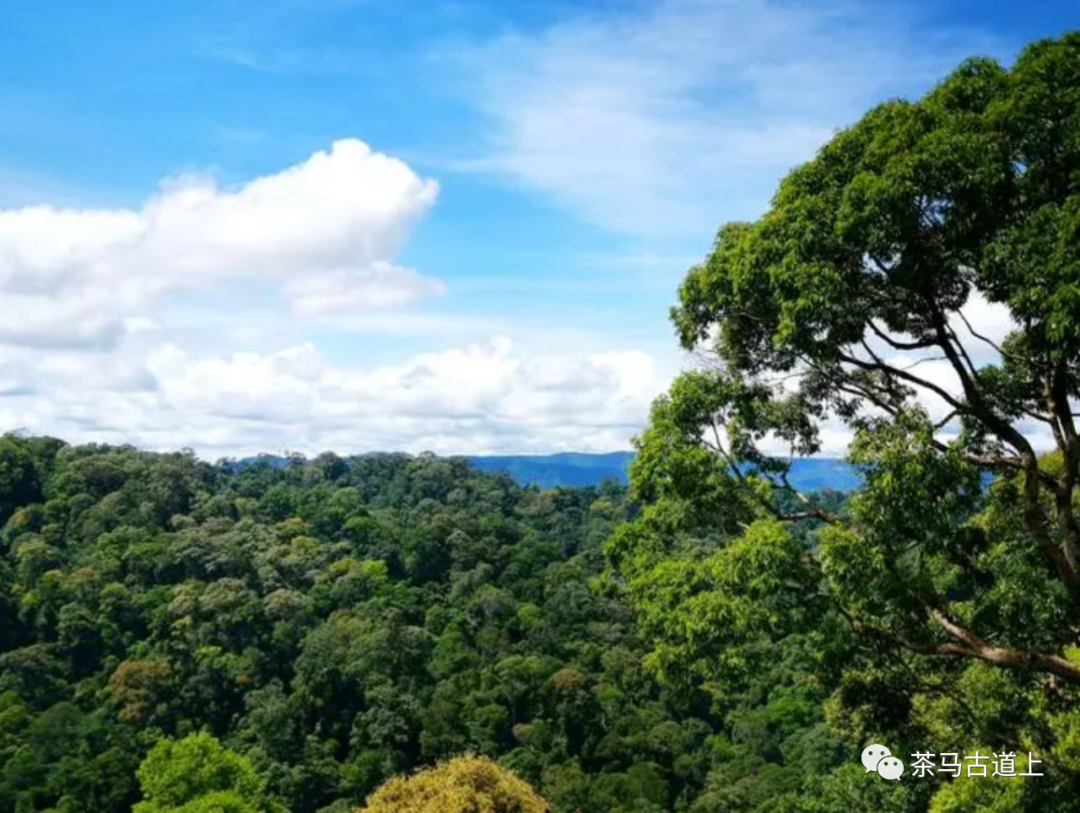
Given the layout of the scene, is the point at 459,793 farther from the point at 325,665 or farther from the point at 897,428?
the point at 325,665

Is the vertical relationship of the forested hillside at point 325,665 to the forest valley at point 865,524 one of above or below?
below

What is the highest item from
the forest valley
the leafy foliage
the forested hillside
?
the forest valley

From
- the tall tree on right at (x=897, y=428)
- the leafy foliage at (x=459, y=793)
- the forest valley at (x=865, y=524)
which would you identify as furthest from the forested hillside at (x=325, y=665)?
the tall tree on right at (x=897, y=428)

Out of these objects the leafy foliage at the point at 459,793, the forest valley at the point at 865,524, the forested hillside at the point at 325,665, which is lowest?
the forested hillside at the point at 325,665

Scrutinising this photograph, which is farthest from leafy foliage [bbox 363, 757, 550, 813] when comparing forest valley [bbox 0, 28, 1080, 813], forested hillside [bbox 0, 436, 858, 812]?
forested hillside [bbox 0, 436, 858, 812]

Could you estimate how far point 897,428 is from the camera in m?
5.72

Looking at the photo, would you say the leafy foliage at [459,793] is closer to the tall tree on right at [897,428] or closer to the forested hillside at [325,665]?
the tall tree on right at [897,428]

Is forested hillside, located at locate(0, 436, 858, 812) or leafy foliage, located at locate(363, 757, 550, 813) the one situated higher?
leafy foliage, located at locate(363, 757, 550, 813)

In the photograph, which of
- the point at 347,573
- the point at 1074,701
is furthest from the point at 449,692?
the point at 1074,701

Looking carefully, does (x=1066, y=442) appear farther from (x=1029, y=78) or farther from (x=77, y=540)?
(x=77, y=540)

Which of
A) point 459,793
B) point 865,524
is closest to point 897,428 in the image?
point 865,524

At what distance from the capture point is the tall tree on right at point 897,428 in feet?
17.8

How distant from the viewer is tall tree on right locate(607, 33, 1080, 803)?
5.43 m

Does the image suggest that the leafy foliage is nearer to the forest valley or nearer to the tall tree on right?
the forest valley
